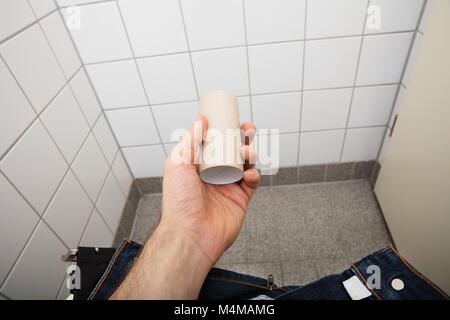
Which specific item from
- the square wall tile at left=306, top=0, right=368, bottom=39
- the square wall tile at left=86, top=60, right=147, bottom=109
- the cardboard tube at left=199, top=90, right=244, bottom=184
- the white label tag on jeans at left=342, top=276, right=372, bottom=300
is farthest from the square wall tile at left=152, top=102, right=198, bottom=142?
the white label tag on jeans at left=342, top=276, right=372, bottom=300

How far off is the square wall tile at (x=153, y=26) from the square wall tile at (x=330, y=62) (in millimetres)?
633

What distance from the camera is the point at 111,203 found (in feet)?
4.80

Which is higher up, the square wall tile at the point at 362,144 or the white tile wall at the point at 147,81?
the white tile wall at the point at 147,81

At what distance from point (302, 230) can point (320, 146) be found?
536 millimetres

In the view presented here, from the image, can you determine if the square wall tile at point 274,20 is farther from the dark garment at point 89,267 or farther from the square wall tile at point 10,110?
the dark garment at point 89,267

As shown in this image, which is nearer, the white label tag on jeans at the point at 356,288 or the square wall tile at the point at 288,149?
the white label tag on jeans at the point at 356,288

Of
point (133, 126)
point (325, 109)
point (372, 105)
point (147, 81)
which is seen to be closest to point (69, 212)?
point (133, 126)

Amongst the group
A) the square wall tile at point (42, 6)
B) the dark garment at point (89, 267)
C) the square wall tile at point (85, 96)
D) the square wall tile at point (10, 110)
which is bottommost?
the dark garment at point (89, 267)

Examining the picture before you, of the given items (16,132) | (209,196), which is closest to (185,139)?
(209,196)

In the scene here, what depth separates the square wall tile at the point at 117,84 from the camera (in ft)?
4.33

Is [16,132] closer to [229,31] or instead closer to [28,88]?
[28,88]

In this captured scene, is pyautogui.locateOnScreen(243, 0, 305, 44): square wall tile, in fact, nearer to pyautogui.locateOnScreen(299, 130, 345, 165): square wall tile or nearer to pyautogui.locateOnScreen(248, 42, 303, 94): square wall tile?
pyautogui.locateOnScreen(248, 42, 303, 94): square wall tile

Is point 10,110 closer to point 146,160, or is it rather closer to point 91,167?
point 91,167

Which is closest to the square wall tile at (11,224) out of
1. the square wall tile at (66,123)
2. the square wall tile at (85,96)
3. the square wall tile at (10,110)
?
the square wall tile at (10,110)
